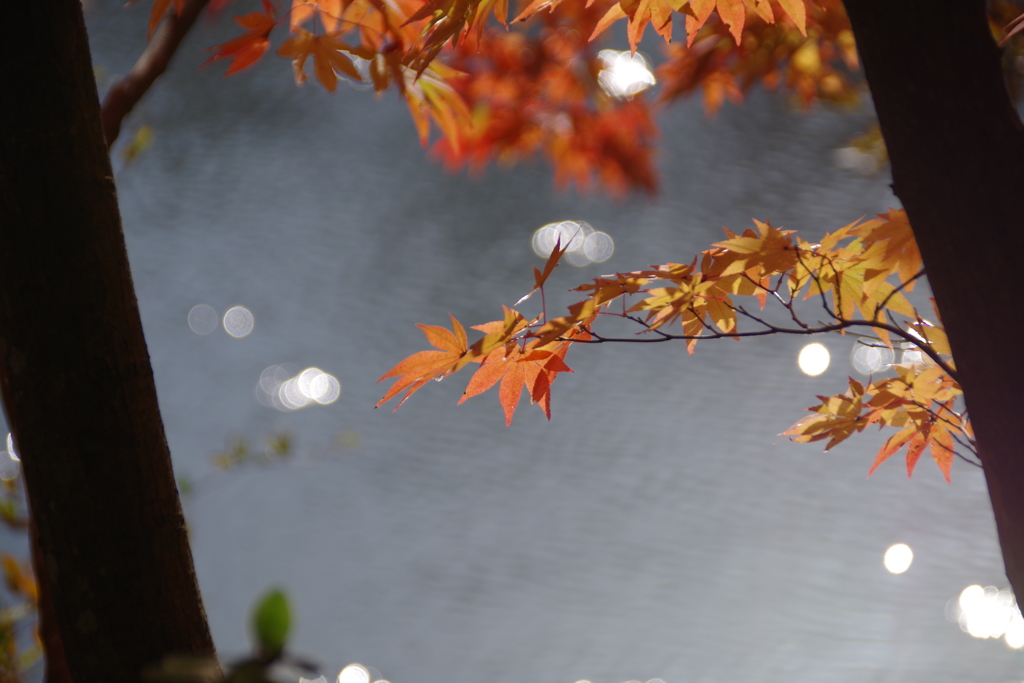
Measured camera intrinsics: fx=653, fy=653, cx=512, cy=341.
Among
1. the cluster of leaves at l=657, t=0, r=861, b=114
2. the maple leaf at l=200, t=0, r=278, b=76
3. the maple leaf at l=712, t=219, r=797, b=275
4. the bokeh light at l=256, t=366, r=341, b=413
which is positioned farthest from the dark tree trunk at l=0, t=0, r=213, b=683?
the bokeh light at l=256, t=366, r=341, b=413

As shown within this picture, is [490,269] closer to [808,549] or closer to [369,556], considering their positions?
[369,556]

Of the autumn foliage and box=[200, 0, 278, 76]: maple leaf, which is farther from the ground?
box=[200, 0, 278, 76]: maple leaf

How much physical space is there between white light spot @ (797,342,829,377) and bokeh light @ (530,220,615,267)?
88cm

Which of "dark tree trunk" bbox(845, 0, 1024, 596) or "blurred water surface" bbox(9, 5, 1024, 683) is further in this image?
"blurred water surface" bbox(9, 5, 1024, 683)

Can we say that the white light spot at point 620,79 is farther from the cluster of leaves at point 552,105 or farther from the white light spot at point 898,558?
the white light spot at point 898,558

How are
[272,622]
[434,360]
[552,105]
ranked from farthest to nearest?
[552,105] → [434,360] → [272,622]

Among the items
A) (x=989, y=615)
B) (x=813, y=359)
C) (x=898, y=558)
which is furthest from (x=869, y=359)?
(x=989, y=615)

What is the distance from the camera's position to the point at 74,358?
34cm

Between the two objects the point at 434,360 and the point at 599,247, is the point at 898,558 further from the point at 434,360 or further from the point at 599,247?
the point at 599,247

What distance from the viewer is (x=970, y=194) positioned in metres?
0.36

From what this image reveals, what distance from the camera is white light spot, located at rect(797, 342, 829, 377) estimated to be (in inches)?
86.9

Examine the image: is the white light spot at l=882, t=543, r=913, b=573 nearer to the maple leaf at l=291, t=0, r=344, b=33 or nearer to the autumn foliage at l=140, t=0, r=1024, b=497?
the autumn foliage at l=140, t=0, r=1024, b=497

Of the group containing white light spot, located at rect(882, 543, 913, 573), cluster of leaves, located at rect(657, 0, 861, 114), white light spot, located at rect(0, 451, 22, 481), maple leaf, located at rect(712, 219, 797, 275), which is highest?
cluster of leaves, located at rect(657, 0, 861, 114)

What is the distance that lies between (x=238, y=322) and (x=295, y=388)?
0.52m
